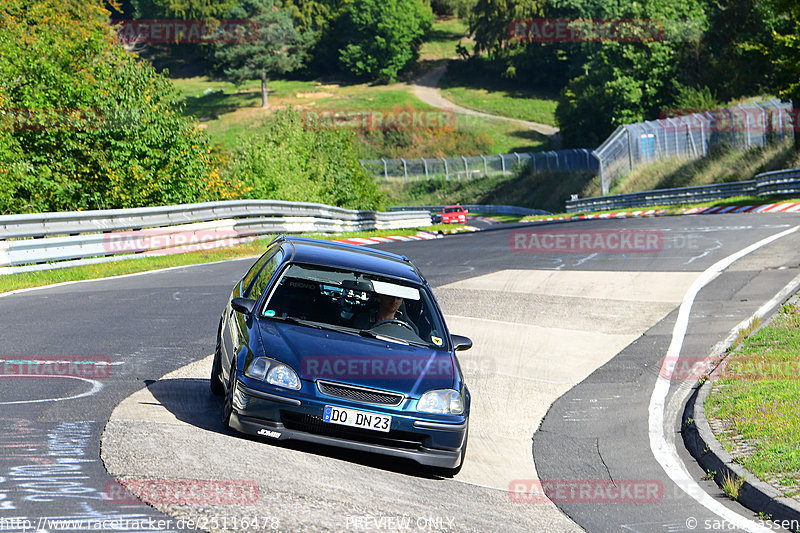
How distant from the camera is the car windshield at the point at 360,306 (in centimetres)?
798

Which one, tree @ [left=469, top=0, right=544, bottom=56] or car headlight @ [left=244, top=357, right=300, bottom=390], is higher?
tree @ [left=469, top=0, right=544, bottom=56]

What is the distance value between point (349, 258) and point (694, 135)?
46.4m

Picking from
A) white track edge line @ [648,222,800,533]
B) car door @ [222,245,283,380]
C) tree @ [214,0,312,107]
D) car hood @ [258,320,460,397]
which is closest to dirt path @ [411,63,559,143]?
tree @ [214,0,312,107]

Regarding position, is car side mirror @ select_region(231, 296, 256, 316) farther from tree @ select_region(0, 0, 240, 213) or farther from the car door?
tree @ select_region(0, 0, 240, 213)

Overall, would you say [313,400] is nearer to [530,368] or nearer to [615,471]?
[615,471]

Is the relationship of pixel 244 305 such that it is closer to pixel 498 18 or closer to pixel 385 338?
pixel 385 338

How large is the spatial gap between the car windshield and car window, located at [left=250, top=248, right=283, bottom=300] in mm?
233

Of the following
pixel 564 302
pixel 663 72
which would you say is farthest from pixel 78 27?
pixel 663 72

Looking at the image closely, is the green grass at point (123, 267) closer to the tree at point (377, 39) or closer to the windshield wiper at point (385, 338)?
the windshield wiper at point (385, 338)

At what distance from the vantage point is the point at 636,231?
85.8ft

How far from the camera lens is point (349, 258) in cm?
874

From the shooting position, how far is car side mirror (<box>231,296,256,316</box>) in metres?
7.81

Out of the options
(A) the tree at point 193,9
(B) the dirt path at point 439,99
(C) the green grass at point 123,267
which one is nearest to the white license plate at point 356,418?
(C) the green grass at point 123,267

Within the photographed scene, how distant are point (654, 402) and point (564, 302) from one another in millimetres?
5523
